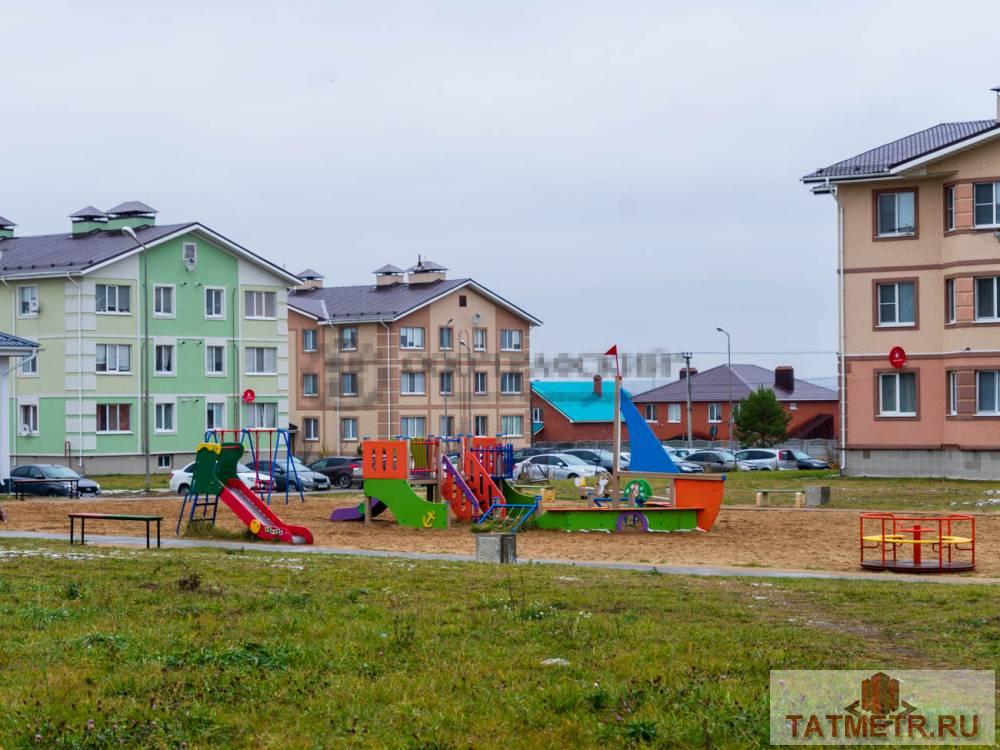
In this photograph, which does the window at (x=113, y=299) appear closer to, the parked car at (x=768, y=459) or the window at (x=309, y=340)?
the window at (x=309, y=340)

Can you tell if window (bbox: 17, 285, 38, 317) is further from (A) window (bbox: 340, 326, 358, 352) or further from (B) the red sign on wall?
(B) the red sign on wall

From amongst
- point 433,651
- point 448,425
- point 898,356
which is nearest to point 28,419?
point 448,425

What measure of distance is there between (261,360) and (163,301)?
6.08 m

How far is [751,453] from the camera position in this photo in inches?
2694

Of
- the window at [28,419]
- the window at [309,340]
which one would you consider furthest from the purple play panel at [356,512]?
the window at [309,340]

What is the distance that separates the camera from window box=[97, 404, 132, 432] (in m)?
62.2

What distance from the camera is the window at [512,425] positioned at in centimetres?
8256

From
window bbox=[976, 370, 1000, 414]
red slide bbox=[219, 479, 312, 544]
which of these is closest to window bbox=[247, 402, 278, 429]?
window bbox=[976, 370, 1000, 414]

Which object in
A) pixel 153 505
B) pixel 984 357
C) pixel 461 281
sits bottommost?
pixel 153 505

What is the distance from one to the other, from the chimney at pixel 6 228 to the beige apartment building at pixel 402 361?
16056mm

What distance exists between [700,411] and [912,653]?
82.9 m

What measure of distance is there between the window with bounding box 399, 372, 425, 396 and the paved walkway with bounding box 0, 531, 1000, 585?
Result: 49.9 metres

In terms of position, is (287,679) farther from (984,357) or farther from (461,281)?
(461,281)

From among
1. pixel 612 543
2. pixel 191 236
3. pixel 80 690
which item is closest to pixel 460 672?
pixel 80 690
